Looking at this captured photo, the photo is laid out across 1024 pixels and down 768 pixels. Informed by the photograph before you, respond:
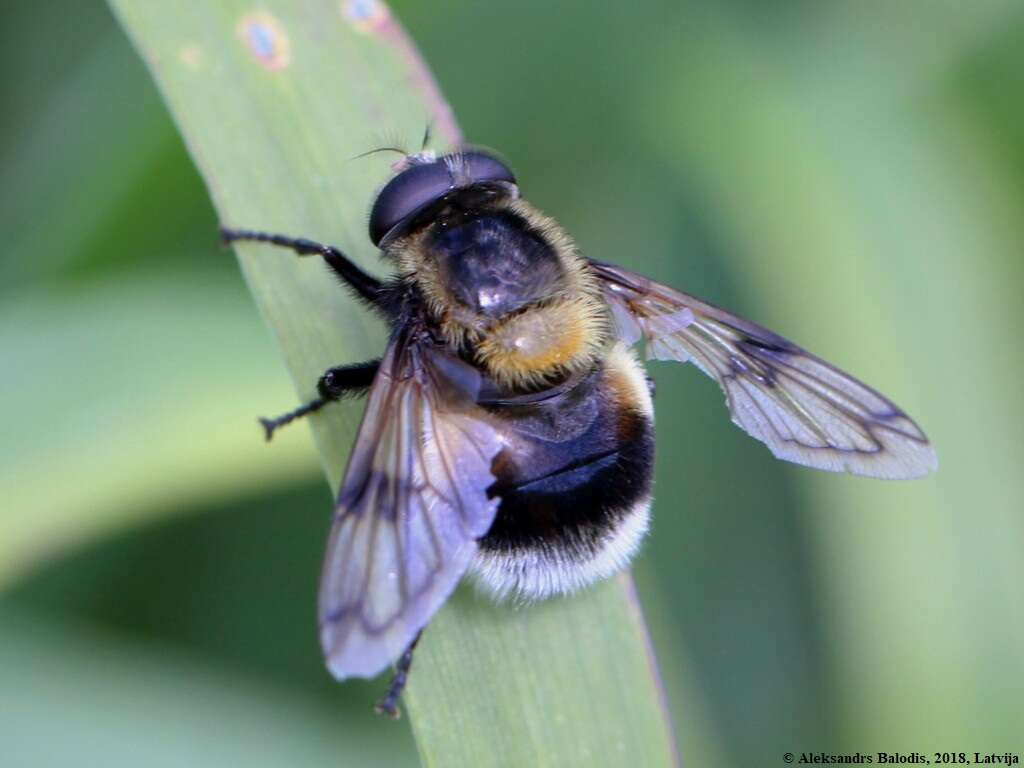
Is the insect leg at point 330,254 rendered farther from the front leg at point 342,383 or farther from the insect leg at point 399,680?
the insect leg at point 399,680

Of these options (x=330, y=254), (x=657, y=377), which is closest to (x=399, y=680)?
(x=330, y=254)

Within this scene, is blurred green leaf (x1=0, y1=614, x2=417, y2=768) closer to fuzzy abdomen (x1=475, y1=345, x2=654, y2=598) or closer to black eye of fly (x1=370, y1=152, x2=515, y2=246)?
fuzzy abdomen (x1=475, y1=345, x2=654, y2=598)

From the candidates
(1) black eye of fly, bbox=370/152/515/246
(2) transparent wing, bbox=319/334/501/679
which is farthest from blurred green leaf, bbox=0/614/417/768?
(1) black eye of fly, bbox=370/152/515/246

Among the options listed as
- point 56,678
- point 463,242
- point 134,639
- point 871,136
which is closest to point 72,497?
point 56,678

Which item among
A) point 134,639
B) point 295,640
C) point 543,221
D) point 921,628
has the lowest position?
point 921,628

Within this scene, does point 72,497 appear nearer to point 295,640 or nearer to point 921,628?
point 295,640

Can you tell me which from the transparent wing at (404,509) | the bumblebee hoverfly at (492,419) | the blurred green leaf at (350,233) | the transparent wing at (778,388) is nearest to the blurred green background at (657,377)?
the blurred green leaf at (350,233)

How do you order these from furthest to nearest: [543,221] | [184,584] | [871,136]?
[871,136], [184,584], [543,221]

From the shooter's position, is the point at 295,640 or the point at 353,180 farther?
the point at 295,640
